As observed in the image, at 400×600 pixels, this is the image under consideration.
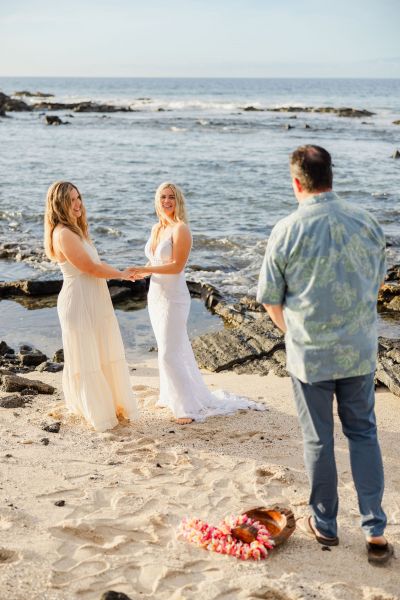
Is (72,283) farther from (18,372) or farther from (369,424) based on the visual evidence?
(369,424)

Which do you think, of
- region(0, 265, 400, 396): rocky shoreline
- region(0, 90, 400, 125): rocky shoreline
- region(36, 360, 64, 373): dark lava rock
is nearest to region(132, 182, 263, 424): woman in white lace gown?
region(0, 265, 400, 396): rocky shoreline

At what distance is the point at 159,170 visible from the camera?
2830 cm

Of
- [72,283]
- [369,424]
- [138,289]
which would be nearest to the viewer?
[369,424]

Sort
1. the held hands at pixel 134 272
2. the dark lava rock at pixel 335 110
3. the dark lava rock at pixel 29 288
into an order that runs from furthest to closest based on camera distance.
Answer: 1. the dark lava rock at pixel 335 110
2. the dark lava rock at pixel 29 288
3. the held hands at pixel 134 272

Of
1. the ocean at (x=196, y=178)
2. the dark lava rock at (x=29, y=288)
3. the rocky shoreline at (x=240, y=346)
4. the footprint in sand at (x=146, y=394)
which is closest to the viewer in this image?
the footprint in sand at (x=146, y=394)

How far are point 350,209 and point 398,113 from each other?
65.2 m

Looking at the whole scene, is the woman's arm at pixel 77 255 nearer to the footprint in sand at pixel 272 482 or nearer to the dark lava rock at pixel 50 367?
the footprint in sand at pixel 272 482

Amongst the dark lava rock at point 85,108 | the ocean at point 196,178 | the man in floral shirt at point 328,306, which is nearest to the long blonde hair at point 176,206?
the man in floral shirt at point 328,306

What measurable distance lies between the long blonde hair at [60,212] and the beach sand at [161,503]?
1754 millimetres

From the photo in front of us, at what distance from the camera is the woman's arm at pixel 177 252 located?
22.0ft

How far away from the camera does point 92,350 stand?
6.53 m

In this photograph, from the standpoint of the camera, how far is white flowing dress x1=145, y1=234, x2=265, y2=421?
6.87m

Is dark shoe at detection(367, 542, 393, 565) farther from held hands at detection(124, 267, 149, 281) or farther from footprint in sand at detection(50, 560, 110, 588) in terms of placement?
held hands at detection(124, 267, 149, 281)

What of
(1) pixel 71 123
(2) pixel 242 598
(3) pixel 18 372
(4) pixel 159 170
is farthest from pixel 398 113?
(2) pixel 242 598
